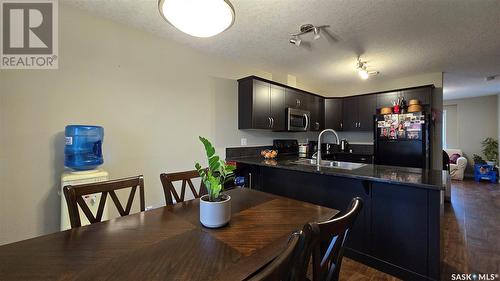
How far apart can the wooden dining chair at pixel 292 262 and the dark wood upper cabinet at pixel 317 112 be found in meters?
3.82

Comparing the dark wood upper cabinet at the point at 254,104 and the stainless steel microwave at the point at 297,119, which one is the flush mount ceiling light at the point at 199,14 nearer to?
the dark wood upper cabinet at the point at 254,104

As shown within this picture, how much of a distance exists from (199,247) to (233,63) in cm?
289

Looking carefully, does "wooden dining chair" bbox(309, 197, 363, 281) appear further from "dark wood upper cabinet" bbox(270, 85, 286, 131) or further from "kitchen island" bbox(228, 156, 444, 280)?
"dark wood upper cabinet" bbox(270, 85, 286, 131)

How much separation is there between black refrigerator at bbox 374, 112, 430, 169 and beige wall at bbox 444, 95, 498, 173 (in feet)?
14.2

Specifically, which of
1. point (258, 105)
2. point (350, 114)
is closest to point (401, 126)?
point (350, 114)

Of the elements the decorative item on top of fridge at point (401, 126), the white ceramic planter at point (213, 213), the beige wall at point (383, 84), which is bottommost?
the white ceramic planter at point (213, 213)

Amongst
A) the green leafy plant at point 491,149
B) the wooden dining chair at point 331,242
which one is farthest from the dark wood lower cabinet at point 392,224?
the green leafy plant at point 491,149

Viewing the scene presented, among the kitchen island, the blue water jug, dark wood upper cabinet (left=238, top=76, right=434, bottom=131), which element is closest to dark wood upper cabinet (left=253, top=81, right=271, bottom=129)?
dark wood upper cabinet (left=238, top=76, right=434, bottom=131)

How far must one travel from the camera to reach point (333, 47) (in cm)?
270

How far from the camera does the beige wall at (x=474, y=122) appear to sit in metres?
5.78

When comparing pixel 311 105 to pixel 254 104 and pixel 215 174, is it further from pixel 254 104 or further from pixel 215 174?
pixel 215 174

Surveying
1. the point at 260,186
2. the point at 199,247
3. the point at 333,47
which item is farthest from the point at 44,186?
the point at 333,47

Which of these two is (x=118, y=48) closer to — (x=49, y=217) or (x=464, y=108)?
(x=49, y=217)

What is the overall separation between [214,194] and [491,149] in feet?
26.1
